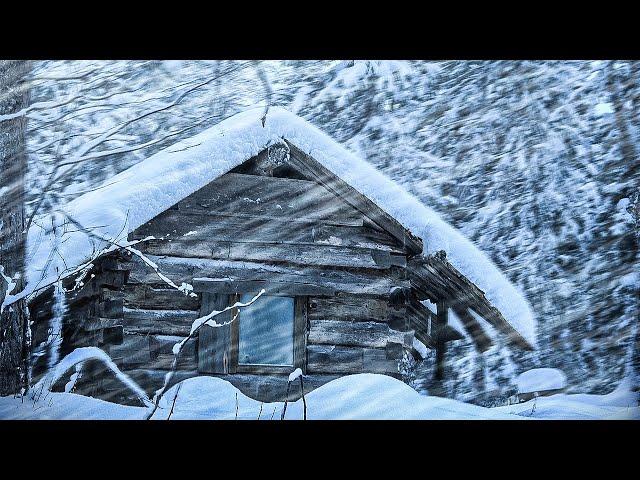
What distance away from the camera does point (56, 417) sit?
486cm

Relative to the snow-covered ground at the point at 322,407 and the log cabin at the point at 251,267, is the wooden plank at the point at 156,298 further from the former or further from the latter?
the snow-covered ground at the point at 322,407

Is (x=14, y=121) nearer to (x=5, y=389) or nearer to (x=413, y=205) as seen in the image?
(x=5, y=389)

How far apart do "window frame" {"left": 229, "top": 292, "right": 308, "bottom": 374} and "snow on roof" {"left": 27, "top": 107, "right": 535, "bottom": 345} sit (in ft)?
3.41

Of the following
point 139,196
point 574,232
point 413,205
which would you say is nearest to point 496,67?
point 574,232

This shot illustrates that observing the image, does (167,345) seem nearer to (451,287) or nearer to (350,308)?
(350,308)

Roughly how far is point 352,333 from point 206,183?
1.75m

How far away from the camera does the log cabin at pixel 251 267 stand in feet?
16.9

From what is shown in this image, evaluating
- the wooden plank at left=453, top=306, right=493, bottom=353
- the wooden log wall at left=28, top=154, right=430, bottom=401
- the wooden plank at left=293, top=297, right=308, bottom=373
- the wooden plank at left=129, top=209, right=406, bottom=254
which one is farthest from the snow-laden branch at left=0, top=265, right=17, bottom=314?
the wooden plank at left=453, top=306, right=493, bottom=353

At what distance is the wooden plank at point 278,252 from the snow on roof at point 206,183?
0.33 m

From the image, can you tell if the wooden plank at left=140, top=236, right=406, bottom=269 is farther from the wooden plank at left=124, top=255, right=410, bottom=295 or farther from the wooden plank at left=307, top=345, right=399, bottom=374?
the wooden plank at left=307, top=345, right=399, bottom=374

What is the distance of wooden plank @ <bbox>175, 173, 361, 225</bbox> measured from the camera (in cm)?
542

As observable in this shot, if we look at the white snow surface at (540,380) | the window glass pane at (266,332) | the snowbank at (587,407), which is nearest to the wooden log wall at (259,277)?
the window glass pane at (266,332)

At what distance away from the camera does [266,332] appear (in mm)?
5496

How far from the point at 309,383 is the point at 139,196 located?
2.03m
